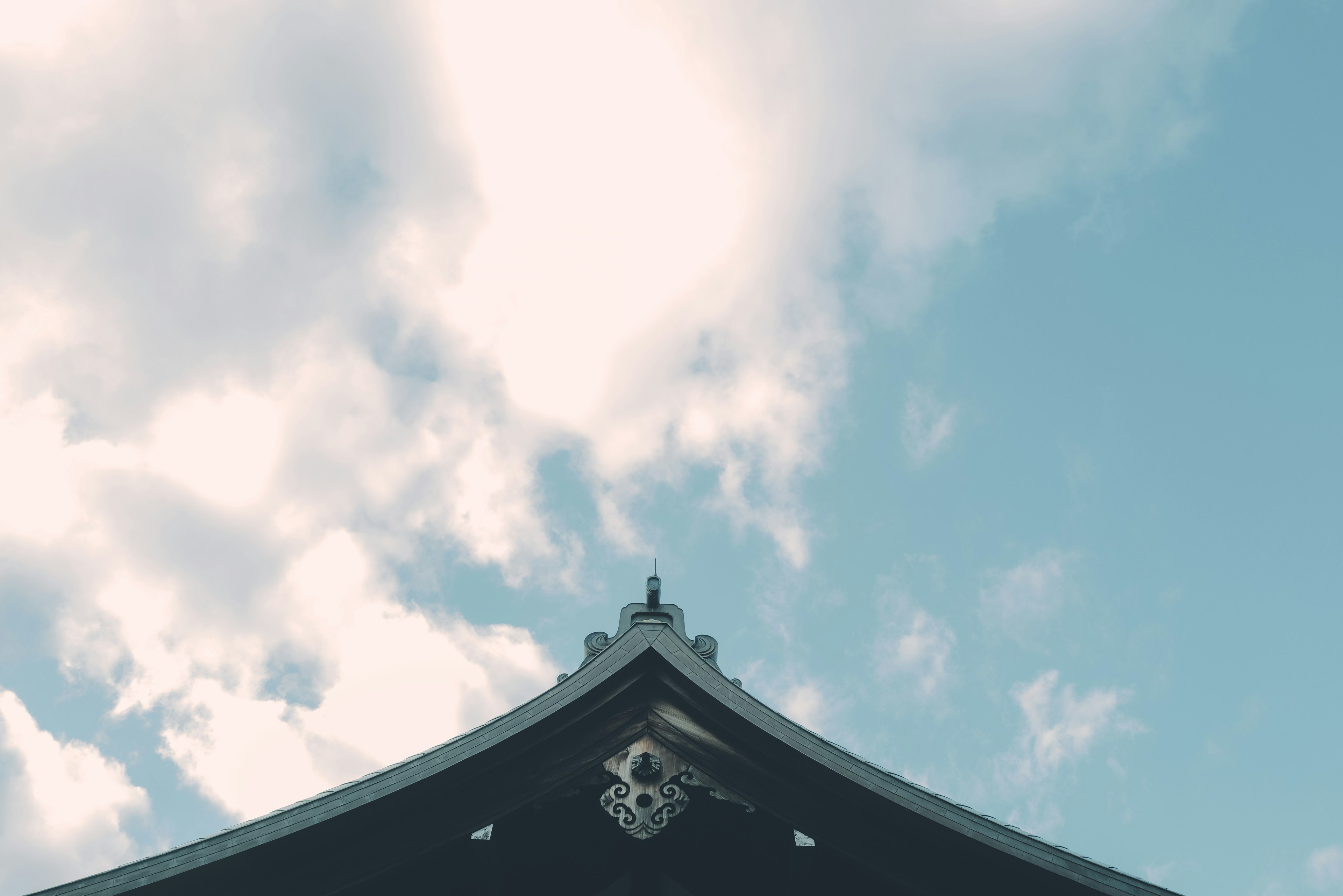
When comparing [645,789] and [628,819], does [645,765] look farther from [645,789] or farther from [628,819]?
[628,819]

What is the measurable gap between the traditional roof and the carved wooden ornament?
0.02m

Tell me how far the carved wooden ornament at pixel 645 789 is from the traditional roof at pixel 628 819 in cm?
2

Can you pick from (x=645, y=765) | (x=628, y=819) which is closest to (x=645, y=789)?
(x=645, y=765)

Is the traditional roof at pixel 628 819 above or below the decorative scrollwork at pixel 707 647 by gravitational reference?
below

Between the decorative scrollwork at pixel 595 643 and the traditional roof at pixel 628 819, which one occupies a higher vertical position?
the decorative scrollwork at pixel 595 643

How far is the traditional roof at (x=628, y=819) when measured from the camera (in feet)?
21.5

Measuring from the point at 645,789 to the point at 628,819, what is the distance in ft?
1.03

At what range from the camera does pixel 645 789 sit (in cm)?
686

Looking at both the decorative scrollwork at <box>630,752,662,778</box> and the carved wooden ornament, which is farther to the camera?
the decorative scrollwork at <box>630,752,662,778</box>

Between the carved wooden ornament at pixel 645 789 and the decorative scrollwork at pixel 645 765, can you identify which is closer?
the carved wooden ornament at pixel 645 789

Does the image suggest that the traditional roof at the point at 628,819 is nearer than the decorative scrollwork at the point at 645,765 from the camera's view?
Yes

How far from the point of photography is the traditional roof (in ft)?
21.5

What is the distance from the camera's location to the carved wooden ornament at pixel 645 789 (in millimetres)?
6625

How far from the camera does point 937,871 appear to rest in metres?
6.77
